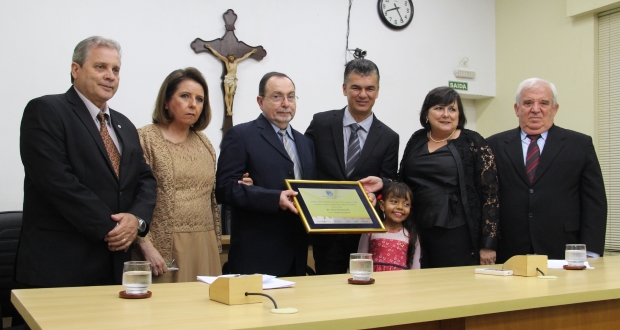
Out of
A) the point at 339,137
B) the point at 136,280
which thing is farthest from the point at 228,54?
the point at 136,280

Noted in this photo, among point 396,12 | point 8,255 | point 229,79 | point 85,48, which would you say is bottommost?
point 8,255

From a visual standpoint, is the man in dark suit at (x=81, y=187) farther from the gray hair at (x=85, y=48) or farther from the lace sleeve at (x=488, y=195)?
the lace sleeve at (x=488, y=195)

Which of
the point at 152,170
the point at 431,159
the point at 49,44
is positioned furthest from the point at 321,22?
the point at 152,170

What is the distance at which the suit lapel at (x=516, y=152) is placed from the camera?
346 cm

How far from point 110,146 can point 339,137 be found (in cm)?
130

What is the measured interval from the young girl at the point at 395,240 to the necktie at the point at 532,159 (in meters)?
0.77

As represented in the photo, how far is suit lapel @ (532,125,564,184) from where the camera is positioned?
11.3 feet

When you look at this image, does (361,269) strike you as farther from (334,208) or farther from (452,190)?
(452,190)

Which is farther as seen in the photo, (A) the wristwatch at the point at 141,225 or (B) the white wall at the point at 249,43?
(B) the white wall at the point at 249,43

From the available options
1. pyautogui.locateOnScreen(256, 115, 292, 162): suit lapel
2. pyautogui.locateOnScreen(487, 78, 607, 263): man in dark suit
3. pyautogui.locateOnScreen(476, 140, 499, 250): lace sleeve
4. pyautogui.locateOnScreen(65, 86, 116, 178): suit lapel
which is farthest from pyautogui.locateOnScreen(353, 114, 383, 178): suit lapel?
pyautogui.locateOnScreen(65, 86, 116, 178): suit lapel

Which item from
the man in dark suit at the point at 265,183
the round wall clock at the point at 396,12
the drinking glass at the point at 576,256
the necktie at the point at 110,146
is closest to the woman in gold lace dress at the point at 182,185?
the man in dark suit at the point at 265,183

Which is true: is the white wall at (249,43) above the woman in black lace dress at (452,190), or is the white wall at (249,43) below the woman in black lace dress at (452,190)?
above

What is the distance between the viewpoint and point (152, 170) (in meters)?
2.97

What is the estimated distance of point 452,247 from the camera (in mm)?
3242
